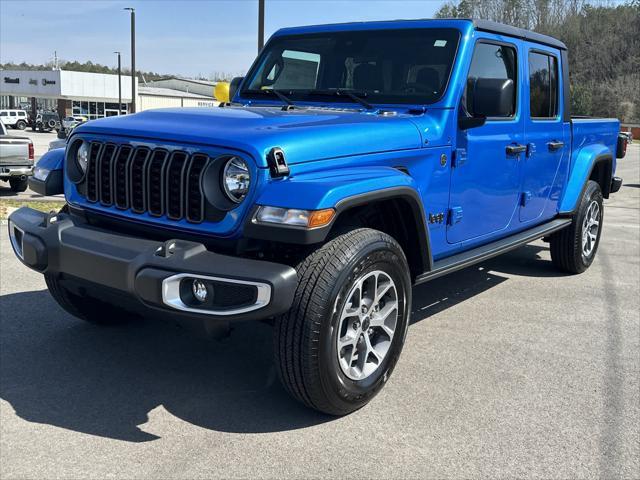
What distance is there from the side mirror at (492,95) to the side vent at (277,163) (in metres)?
1.51

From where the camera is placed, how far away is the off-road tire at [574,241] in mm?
6086

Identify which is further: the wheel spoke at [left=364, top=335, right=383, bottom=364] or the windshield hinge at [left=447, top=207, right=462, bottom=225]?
the windshield hinge at [left=447, top=207, right=462, bottom=225]

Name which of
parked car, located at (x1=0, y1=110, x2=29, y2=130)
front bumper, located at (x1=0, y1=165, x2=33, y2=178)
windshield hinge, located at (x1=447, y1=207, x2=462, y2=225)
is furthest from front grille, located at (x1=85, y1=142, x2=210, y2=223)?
parked car, located at (x1=0, y1=110, x2=29, y2=130)

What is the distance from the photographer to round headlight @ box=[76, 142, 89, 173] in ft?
11.9

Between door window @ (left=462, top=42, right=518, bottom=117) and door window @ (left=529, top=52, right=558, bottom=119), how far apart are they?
33 centimetres

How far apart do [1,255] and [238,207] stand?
4.36 meters

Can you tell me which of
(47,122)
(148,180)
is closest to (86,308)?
(148,180)

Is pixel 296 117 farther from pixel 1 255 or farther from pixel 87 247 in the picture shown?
pixel 1 255

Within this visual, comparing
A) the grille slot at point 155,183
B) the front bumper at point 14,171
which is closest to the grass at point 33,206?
the front bumper at point 14,171

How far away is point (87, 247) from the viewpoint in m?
3.09

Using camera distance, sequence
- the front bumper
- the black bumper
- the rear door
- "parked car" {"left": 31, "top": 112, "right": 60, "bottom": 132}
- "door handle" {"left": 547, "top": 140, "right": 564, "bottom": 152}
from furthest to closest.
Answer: "parked car" {"left": 31, "top": 112, "right": 60, "bottom": 132} < the front bumper < "door handle" {"left": 547, "top": 140, "right": 564, "bottom": 152} < the rear door < the black bumper

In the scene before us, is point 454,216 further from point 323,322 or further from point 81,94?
point 81,94

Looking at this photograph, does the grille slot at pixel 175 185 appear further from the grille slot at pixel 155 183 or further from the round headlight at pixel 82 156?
the round headlight at pixel 82 156

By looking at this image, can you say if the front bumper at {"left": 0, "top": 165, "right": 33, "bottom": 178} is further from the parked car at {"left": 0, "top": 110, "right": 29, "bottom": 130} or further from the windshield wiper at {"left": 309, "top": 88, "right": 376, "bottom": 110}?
the parked car at {"left": 0, "top": 110, "right": 29, "bottom": 130}
